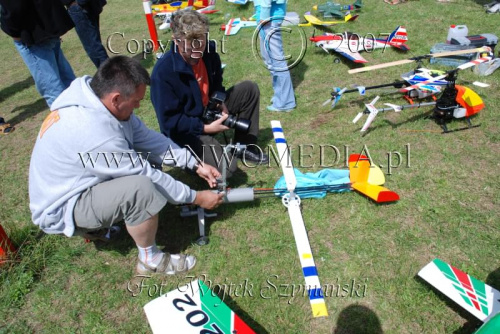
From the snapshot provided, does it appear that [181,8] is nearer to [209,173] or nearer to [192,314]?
[209,173]

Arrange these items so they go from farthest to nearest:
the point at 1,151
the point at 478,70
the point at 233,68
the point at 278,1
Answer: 1. the point at 233,68
2. the point at 478,70
3. the point at 1,151
4. the point at 278,1

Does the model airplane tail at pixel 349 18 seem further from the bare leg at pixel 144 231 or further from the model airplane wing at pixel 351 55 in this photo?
the bare leg at pixel 144 231

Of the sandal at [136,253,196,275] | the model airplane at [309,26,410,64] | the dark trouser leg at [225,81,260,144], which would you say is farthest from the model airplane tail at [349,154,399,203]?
the model airplane at [309,26,410,64]

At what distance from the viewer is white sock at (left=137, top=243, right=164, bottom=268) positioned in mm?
2820

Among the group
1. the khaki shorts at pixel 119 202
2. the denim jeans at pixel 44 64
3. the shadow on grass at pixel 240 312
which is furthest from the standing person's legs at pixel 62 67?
the shadow on grass at pixel 240 312

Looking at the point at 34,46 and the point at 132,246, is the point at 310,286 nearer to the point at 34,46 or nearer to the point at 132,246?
the point at 132,246

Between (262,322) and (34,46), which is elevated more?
(34,46)

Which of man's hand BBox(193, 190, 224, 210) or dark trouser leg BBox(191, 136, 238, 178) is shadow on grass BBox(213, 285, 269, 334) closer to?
man's hand BBox(193, 190, 224, 210)

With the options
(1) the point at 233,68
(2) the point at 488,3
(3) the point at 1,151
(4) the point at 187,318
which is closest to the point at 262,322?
(4) the point at 187,318

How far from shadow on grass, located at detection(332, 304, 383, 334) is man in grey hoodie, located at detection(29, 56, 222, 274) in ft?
5.07

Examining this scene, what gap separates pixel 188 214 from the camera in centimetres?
338

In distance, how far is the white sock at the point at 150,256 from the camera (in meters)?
2.82

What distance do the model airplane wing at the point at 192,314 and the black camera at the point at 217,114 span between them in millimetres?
1822

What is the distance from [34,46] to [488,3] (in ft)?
35.3
